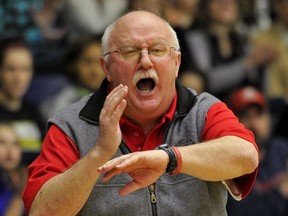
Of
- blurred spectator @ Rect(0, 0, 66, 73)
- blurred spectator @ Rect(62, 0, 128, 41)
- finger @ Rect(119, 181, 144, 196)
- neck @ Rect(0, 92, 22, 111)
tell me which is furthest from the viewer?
blurred spectator @ Rect(62, 0, 128, 41)

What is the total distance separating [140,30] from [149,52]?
11 cm

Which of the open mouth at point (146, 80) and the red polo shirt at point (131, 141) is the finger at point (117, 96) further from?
the red polo shirt at point (131, 141)

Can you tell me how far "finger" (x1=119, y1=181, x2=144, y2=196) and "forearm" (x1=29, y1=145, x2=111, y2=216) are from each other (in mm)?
131

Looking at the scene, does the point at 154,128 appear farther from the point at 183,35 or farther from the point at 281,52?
the point at 281,52

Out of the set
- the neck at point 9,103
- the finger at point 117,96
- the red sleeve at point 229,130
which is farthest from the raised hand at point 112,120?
the neck at point 9,103

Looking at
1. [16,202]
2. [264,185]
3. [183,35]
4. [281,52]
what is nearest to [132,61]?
[16,202]

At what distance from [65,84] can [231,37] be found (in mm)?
1742

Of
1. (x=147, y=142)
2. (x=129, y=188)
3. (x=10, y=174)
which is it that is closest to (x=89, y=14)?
(x=10, y=174)

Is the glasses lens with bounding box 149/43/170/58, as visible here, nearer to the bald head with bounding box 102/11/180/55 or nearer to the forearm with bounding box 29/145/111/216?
the bald head with bounding box 102/11/180/55

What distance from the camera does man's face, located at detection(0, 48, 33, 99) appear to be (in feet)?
24.7

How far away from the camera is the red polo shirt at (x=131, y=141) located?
421cm

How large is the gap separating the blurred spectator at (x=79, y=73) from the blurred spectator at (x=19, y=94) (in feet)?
0.69

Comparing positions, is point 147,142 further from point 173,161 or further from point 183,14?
point 183,14

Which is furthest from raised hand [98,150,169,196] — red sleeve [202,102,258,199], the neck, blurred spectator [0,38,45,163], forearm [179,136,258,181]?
the neck
